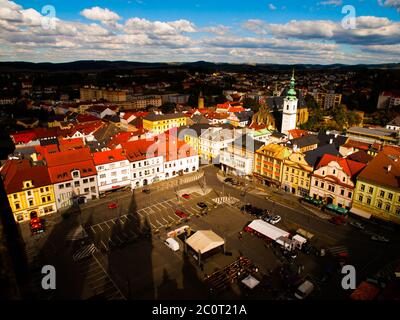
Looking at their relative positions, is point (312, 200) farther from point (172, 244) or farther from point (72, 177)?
point (72, 177)

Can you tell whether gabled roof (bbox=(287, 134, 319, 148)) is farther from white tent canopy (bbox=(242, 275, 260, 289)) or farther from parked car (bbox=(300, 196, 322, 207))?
white tent canopy (bbox=(242, 275, 260, 289))

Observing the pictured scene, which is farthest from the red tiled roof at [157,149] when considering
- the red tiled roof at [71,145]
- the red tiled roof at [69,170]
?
the red tiled roof at [71,145]

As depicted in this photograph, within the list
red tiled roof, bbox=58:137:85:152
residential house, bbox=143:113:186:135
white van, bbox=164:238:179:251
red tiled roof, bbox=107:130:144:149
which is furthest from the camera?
residential house, bbox=143:113:186:135

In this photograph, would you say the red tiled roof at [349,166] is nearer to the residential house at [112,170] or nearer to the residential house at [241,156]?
the residential house at [241,156]

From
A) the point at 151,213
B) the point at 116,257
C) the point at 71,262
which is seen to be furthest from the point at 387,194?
the point at 71,262

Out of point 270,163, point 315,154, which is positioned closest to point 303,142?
point 315,154

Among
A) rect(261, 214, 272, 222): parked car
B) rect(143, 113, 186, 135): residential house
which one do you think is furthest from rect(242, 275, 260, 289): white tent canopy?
rect(143, 113, 186, 135): residential house
